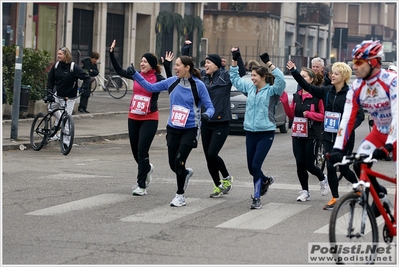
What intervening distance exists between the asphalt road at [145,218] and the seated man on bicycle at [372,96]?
1.08m

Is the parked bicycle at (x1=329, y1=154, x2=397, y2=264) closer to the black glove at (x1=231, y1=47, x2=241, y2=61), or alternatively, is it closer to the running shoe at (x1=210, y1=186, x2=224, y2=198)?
the black glove at (x1=231, y1=47, x2=241, y2=61)

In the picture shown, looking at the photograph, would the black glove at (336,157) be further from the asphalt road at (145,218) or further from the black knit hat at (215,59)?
the black knit hat at (215,59)

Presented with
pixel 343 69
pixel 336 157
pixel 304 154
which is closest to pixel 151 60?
pixel 304 154

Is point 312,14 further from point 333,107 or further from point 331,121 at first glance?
point 331,121

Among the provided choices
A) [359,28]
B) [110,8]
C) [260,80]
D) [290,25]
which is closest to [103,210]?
[260,80]

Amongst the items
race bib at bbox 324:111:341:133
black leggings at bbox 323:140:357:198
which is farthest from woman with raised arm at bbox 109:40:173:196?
black leggings at bbox 323:140:357:198

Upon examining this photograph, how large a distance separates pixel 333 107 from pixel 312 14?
52.0 m

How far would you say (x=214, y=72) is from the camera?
11656 millimetres

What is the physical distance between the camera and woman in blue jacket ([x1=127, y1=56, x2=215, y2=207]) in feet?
35.3

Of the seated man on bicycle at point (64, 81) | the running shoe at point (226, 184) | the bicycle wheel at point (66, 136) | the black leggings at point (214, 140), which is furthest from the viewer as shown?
the seated man on bicycle at point (64, 81)

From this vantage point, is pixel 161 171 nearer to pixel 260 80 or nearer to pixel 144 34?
pixel 260 80

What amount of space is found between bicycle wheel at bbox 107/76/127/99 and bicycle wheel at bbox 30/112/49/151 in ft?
46.4

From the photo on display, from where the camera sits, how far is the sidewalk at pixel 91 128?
18.0 m

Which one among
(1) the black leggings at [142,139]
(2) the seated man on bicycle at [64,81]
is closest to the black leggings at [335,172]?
(1) the black leggings at [142,139]
